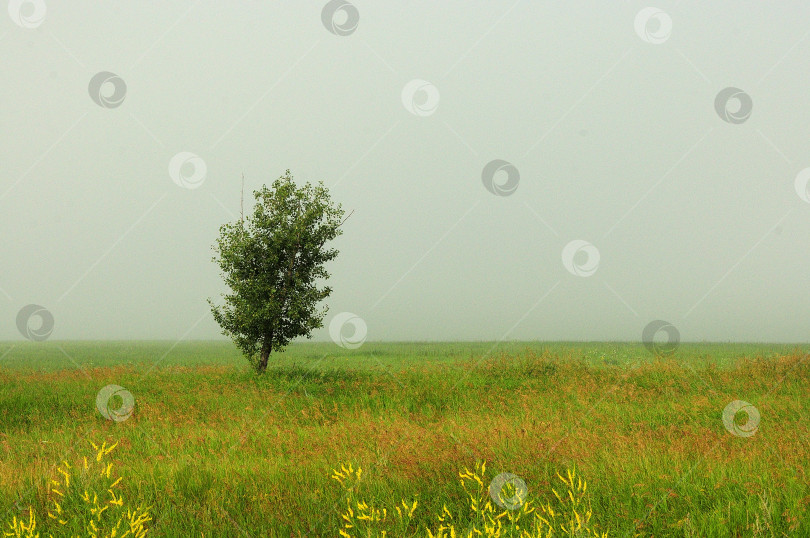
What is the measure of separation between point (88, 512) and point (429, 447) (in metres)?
4.47

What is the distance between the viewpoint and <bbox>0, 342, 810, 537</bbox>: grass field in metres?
5.64

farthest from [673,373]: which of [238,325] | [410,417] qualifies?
[238,325]

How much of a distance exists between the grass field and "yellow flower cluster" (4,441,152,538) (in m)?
0.18

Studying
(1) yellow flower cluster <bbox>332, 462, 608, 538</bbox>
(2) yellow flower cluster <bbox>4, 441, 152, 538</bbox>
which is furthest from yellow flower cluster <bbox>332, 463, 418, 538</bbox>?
(2) yellow flower cluster <bbox>4, 441, 152, 538</bbox>

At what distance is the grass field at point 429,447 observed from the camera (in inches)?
222

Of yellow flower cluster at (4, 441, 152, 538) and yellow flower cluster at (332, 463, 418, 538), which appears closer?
yellow flower cluster at (332, 463, 418, 538)

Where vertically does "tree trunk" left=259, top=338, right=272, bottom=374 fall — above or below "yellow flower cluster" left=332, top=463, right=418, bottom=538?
above

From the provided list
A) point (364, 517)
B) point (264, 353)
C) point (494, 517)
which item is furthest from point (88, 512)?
point (264, 353)

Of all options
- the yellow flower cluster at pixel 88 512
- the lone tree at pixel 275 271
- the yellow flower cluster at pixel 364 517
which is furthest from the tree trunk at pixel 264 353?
the yellow flower cluster at pixel 364 517

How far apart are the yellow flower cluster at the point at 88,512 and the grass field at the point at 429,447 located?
0.59 ft

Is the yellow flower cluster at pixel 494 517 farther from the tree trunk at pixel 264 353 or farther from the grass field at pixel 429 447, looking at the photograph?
the tree trunk at pixel 264 353

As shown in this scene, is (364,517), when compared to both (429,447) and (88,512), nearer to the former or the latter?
(429,447)

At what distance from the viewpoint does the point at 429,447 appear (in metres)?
7.46

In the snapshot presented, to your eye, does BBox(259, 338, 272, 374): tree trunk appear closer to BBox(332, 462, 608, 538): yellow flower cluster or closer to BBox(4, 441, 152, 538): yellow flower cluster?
BBox(4, 441, 152, 538): yellow flower cluster
